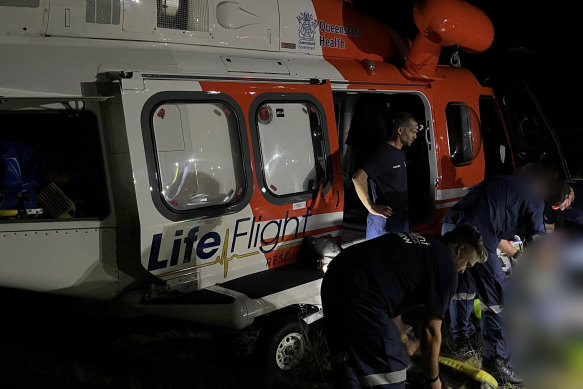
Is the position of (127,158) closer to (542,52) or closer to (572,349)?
(572,349)

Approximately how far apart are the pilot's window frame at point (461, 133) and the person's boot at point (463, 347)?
6.20 ft

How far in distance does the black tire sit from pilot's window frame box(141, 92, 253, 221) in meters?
0.87

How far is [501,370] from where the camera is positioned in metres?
3.93

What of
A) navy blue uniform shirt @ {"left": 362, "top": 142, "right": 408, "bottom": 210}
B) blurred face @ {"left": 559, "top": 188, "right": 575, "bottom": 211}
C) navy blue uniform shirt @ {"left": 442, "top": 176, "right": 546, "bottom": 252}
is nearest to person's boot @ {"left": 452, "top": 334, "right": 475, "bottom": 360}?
navy blue uniform shirt @ {"left": 442, "top": 176, "right": 546, "bottom": 252}

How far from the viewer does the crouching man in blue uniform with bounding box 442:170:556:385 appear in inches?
156

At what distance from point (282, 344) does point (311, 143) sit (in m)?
1.61

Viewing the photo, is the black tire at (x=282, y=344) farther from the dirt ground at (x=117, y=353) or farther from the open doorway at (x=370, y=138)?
the open doorway at (x=370, y=138)

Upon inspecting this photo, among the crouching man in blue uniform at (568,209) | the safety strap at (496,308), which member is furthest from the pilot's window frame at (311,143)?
the crouching man in blue uniform at (568,209)

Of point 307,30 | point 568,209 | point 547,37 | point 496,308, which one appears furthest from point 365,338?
point 547,37

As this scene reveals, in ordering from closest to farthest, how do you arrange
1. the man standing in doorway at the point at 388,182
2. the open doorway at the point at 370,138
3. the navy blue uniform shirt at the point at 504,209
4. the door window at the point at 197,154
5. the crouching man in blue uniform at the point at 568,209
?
the door window at the point at 197,154 < the navy blue uniform shirt at the point at 504,209 < the man standing in doorway at the point at 388,182 < the crouching man in blue uniform at the point at 568,209 < the open doorway at the point at 370,138

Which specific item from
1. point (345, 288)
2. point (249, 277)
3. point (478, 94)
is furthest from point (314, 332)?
point (478, 94)

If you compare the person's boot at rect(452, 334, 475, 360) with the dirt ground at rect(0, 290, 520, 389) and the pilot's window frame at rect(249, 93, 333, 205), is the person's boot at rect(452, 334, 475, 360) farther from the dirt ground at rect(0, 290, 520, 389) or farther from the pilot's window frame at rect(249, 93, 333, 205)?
the pilot's window frame at rect(249, 93, 333, 205)

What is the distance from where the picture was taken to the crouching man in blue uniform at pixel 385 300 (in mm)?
2689

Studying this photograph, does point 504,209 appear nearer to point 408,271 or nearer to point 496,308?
point 496,308
